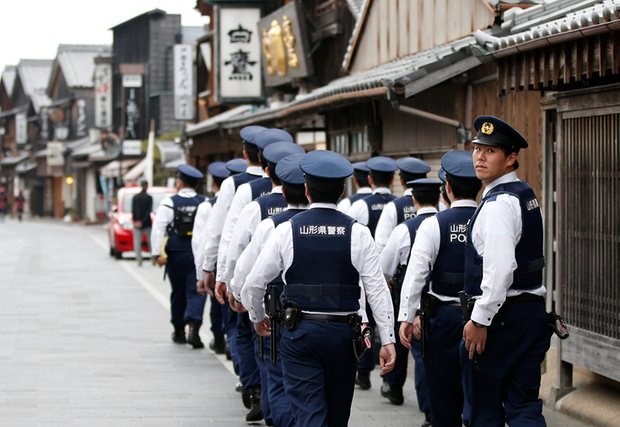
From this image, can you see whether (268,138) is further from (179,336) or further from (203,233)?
(179,336)

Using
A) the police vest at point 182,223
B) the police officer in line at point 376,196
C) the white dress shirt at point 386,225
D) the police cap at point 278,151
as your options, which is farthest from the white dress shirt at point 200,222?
the police cap at point 278,151

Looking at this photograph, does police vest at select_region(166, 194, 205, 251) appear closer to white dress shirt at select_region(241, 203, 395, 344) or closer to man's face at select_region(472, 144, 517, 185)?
white dress shirt at select_region(241, 203, 395, 344)

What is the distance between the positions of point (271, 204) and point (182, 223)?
5102 mm

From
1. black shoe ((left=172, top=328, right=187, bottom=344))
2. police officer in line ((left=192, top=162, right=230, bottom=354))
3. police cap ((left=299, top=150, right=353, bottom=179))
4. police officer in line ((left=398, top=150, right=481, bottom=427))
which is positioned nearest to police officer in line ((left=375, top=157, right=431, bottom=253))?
police officer in line ((left=192, top=162, right=230, bottom=354))

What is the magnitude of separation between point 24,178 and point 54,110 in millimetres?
15948

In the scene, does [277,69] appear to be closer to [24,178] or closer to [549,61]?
[549,61]

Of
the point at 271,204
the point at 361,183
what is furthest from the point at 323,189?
the point at 361,183

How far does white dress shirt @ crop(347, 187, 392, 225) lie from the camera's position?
11555 mm

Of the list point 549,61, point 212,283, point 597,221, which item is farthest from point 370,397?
point 549,61

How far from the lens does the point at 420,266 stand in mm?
7918

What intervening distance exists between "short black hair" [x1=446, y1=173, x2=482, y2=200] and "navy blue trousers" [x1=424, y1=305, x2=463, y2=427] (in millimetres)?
695

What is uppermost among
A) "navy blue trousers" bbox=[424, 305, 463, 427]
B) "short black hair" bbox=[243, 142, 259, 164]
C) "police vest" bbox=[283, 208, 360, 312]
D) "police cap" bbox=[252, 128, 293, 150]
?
"police cap" bbox=[252, 128, 293, 150]

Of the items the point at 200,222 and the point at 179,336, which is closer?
the point at 200,222

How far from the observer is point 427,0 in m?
17.2
